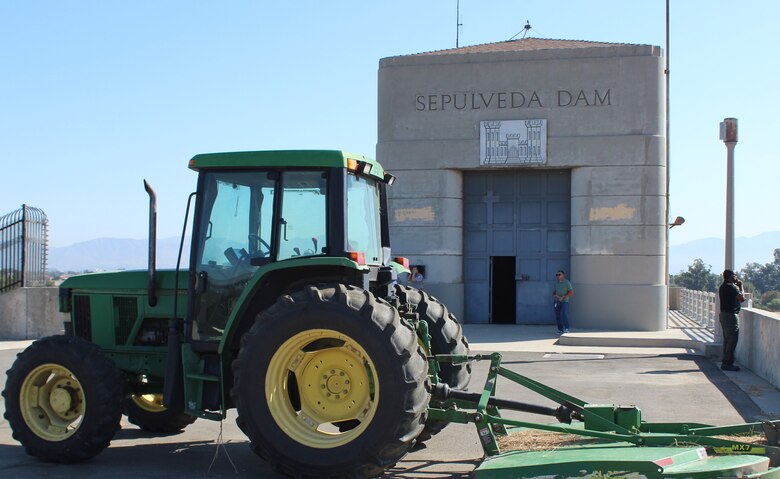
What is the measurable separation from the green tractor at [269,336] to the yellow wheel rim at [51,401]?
0.5 inches

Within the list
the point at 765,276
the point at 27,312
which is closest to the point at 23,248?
the point at 27,312

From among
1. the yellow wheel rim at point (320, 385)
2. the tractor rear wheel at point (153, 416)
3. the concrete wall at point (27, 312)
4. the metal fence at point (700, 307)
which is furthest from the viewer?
the metal fence at point (700, 307)

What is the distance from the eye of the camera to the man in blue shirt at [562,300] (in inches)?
792

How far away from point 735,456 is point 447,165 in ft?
53.1

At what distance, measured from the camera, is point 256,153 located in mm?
7262

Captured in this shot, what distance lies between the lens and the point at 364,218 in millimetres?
7742

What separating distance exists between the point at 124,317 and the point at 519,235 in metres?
15.2

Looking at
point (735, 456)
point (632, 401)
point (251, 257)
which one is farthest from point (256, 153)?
point (632, 401)

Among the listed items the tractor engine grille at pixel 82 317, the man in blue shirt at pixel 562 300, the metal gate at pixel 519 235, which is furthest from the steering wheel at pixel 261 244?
the metal gate at pixel 519 235

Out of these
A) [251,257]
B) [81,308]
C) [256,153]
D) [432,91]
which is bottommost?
[81,308]

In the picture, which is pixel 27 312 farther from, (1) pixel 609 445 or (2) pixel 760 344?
(1) pixel 609 445

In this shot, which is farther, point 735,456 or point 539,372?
point 539,372

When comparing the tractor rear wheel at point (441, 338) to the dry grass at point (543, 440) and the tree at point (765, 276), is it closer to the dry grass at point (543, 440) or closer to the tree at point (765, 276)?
the dry grass at point (543, 440)

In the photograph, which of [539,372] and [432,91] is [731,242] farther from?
[432,91]
